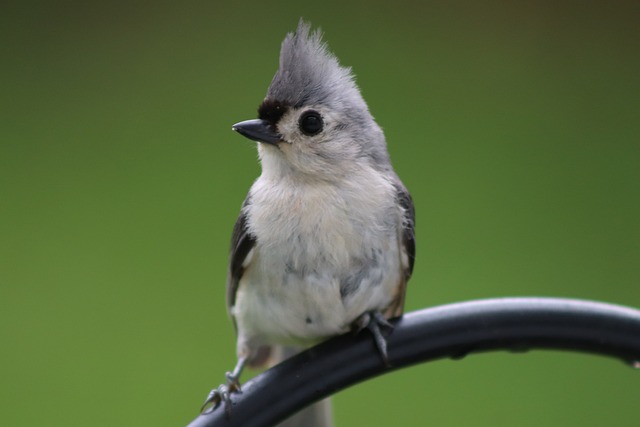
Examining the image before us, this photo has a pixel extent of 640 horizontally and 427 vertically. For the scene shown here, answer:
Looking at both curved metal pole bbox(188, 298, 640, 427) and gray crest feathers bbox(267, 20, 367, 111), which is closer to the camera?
curved metal pole bbox(188, 298, 640, 427)

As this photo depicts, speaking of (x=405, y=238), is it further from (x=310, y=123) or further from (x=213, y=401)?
(x=213, y=401)

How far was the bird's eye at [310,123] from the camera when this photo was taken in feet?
5.34

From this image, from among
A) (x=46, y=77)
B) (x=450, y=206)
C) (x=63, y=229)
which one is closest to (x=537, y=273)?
(x=450, y=206)

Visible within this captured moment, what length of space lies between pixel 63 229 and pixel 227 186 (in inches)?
22.0

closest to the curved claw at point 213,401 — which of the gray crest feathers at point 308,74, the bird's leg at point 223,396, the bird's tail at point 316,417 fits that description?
the bird's leg at point 223,396

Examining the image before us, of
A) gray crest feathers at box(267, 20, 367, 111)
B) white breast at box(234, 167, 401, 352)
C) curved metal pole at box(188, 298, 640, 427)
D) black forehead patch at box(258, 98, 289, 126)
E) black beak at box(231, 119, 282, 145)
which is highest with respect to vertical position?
gray crest feathers at box(267, 20, 367, 111)

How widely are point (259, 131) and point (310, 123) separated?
0.39 ft

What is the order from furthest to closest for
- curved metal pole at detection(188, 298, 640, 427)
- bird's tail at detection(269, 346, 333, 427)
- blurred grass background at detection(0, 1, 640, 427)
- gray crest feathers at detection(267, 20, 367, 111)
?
blurred grass background at detection(0, 1, 640, 427) → bird's tail at detection(269, 346, 333, 427) → gray crest feathers at detection(267, 20, 367, 111) → curved metal pole at detection(188, 298, 640, 427)

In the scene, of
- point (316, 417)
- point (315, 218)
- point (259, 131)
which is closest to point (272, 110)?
point (259, 131)

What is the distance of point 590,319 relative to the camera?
1.35 meters

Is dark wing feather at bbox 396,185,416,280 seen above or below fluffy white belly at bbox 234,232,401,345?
above

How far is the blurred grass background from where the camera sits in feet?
8.92

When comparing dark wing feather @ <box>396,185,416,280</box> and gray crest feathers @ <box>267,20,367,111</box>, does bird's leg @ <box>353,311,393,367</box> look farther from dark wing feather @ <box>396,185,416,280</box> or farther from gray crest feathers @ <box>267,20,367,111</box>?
gray crest feathers @ <box>267,20,367,111</box>

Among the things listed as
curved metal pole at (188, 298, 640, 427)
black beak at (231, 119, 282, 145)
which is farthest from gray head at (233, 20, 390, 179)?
curved metal pole at (188, 298, 640, 427)
